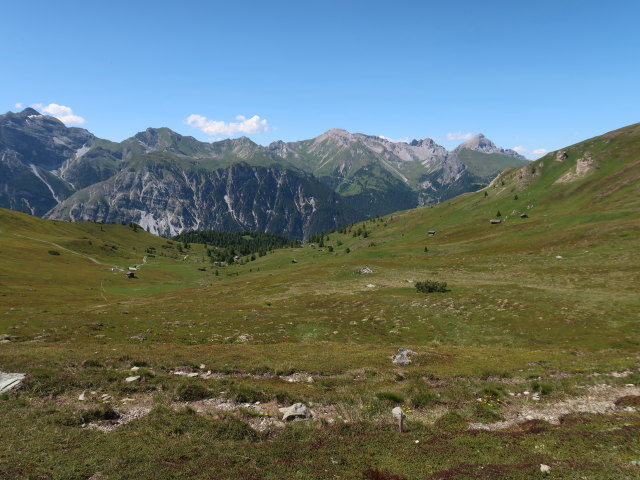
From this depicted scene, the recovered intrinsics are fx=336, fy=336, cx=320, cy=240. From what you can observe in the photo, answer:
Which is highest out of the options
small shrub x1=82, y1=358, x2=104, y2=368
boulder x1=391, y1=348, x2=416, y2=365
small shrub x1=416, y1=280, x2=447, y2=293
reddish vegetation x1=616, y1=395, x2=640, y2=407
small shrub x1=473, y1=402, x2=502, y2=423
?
small shrub x1=82, y1=358, x2=104, y2=368

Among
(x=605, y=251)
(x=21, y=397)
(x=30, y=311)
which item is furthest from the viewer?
(x=605, y=251)

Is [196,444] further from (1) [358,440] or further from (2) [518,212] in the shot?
(2) [518,212]

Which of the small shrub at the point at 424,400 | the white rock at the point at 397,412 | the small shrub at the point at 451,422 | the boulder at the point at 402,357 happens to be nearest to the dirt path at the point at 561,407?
the small shrub at the point at 451,422

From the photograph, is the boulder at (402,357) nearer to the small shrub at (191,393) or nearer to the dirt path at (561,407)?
the dirt path at (561,407)

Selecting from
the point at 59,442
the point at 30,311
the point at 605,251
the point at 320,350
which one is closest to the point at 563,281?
the point at 605,251

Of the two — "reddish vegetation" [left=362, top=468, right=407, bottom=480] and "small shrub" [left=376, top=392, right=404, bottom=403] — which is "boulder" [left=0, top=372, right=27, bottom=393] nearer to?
"reddish vegetation" [left=362, top=468, right=407, bottom=480]

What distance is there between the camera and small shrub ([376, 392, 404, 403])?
886 inches

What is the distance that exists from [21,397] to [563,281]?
264ft

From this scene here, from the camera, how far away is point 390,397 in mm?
22734

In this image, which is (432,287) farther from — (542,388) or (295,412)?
(295,412)

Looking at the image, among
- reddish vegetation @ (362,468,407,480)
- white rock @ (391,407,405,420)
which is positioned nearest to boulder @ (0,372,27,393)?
reddish vegetation @ (362,468,407,480)

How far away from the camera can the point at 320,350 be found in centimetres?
3762

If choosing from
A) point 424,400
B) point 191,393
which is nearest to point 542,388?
point 424,400

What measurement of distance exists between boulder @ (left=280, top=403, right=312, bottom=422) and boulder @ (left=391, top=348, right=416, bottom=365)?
47.3ft
